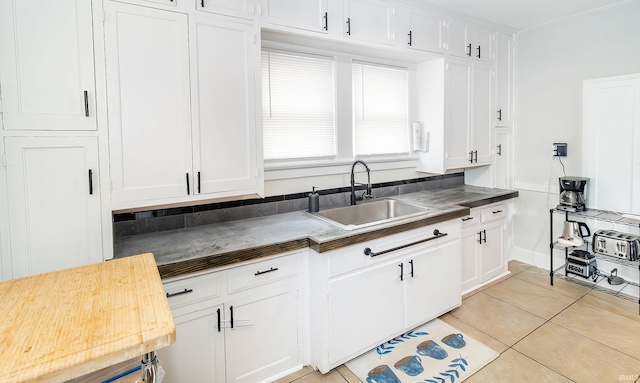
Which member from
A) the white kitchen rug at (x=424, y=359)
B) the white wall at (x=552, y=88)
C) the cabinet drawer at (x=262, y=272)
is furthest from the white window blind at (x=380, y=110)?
the white kitchen rug at (x=424, y=359)

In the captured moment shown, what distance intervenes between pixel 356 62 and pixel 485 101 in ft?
5.16

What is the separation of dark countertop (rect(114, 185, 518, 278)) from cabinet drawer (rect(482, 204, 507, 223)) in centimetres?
64

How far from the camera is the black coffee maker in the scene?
3152 millimetres

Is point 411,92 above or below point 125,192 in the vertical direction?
above

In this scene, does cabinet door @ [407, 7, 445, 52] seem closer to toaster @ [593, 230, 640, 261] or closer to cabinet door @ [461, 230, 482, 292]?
cabinet door @ [461, 230, 482, 292]

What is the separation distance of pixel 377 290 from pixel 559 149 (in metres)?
2.64

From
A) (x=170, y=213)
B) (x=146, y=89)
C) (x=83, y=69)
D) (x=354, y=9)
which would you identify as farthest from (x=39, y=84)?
(x=354, y=9)

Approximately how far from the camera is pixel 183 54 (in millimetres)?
1898

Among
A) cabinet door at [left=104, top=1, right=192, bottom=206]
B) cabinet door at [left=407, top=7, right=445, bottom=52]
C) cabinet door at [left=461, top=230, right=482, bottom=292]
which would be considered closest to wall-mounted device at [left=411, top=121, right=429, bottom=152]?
cabinet door at [left=407, top=7, right=445, bottom=52]

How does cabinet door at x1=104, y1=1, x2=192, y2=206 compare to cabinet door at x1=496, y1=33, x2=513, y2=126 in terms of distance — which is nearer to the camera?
cabinet door at x1=104, y1=1, x2=192, y2=206

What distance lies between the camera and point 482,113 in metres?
3.54

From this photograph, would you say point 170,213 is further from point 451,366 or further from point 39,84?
point 451,366

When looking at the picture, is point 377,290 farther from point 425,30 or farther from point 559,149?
point 559,149

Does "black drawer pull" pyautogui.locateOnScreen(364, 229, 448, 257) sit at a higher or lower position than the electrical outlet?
lower
